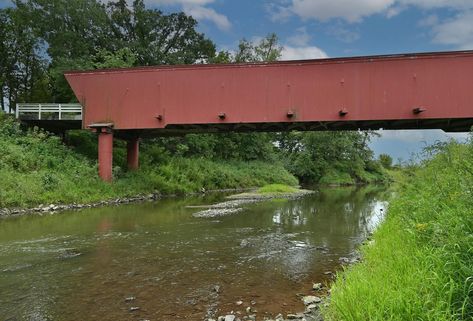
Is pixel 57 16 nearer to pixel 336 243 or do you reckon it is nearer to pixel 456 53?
pixel 456 53

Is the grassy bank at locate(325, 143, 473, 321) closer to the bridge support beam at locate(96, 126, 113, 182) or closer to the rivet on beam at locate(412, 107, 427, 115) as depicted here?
the rivet on beam at locate(412, 107, 427, 115)

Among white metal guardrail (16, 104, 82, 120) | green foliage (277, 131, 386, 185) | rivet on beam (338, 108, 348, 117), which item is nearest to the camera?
rivet on beam (338, 108, 348, 117)

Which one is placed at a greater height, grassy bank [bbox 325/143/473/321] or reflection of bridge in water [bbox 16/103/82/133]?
reflection of bridge in water [bbox 16/103/82/133]

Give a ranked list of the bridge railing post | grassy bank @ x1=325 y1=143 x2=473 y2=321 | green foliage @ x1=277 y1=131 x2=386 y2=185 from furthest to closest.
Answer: green foliage @ x1=277 y1=131 x2=386 y2=185 → the bridge railing post → grassy bank @ x1=325 y1=143 x2=473 y2=321

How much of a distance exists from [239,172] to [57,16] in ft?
64.9

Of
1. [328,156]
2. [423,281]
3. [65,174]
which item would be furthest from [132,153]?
[328,156]

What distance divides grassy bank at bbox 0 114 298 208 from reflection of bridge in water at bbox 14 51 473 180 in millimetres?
1604

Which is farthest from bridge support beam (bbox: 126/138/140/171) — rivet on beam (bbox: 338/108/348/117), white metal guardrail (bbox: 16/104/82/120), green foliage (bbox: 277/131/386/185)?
green foliage (bbox: 277/131/386/185)

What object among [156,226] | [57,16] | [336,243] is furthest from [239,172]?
[336,243]

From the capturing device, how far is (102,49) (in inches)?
1340

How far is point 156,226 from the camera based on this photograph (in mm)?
12617

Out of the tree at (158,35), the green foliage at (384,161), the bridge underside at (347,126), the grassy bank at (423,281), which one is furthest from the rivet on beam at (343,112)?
the green foliage at (384,161)

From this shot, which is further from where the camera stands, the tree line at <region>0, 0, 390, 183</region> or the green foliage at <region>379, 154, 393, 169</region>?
the green foliage at <region>379, 154, 393, 169</region>

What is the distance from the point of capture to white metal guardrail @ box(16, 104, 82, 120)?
22453mm
